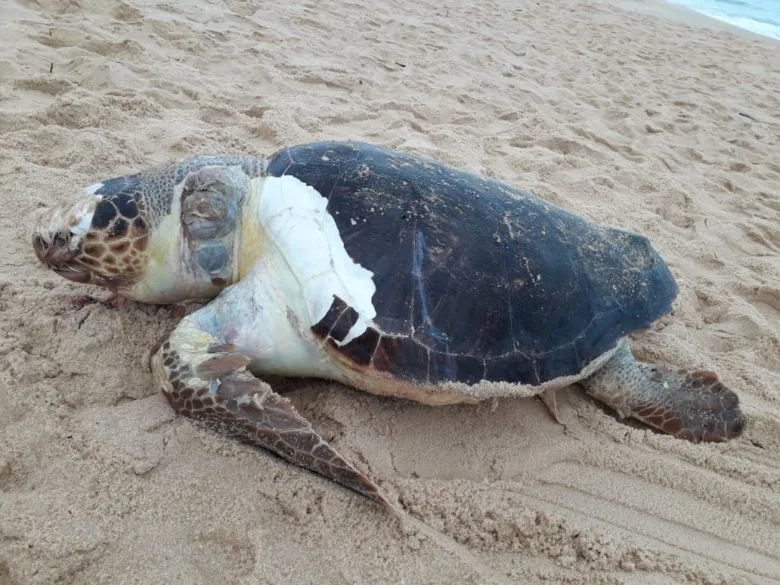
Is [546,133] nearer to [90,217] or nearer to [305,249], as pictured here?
[305,249]

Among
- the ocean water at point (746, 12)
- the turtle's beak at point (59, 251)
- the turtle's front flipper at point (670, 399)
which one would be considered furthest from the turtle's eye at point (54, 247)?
the ocean water at point (746, 12)

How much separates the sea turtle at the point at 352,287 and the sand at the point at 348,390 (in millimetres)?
118

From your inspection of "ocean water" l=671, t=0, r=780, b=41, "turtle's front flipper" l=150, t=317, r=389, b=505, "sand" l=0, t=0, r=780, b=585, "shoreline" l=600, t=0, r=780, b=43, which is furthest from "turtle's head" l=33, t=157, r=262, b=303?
"ocean water" l=671, t=0, r=780, b=41

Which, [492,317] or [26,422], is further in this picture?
[492,317]

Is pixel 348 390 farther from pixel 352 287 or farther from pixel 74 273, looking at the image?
pixel 74 273

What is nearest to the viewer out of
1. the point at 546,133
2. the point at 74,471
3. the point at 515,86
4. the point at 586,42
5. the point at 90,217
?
the point at 74,471

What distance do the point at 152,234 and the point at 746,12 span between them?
14912mm

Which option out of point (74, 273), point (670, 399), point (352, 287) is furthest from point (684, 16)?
point (74, 273)

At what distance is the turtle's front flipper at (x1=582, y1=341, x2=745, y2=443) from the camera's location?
1.73 metres

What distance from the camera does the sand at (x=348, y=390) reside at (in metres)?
1.21

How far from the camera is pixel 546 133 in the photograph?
3754mm

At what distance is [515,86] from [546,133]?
1079 mm

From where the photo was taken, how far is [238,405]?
135 cm

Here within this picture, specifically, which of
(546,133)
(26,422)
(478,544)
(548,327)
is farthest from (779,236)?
(26,422)
